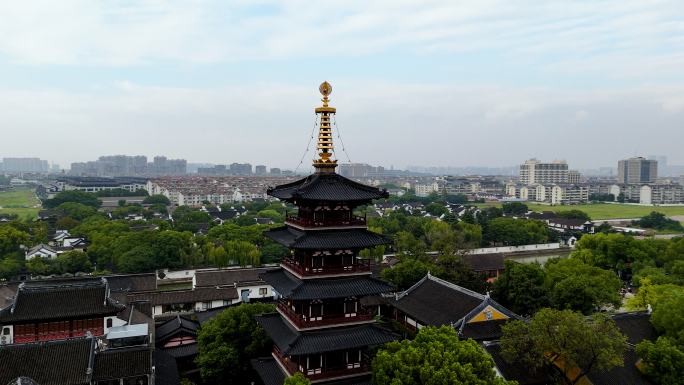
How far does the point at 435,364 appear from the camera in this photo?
15.8 metres

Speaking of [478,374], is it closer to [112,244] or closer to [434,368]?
[434,368]

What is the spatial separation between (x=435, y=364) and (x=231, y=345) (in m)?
11.0

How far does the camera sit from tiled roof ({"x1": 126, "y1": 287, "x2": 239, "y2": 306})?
36125mm

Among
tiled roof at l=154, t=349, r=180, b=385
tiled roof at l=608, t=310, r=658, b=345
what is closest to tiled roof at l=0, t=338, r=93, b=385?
tiled roof at l=154, t=349, r=180, b=385

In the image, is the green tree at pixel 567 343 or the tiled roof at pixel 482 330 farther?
the tiled roof at pixel 482 330

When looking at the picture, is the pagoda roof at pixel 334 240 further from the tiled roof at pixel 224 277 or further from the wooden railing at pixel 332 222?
the tiled roof at pixel 224 277

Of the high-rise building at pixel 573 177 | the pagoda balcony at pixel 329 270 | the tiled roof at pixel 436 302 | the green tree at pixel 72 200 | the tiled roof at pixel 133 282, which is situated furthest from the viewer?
the high-rise building at pixel 573 177

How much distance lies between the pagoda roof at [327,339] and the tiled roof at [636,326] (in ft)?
45.1

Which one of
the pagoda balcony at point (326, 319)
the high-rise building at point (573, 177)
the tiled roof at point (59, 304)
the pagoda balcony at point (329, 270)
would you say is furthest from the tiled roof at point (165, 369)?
the high-rise building at point (573, 177)

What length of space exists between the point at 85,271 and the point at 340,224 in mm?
40658

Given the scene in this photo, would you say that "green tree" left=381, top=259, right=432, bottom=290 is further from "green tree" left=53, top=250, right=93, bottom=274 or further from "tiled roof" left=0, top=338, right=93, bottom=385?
"green tree" left=53, top=250, right=93, bottom=274

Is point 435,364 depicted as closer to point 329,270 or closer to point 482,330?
point 329,270

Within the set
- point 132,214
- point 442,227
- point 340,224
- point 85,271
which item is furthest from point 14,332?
point 132,214

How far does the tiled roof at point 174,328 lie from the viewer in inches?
1106
